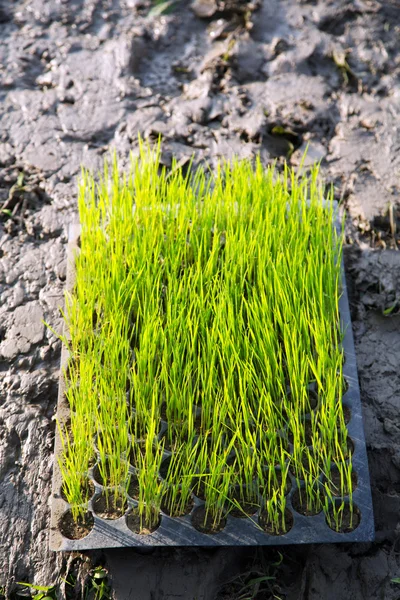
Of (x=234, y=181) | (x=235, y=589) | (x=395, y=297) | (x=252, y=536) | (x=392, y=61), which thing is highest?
(x=392, y=61)

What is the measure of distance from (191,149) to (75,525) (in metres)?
1.53

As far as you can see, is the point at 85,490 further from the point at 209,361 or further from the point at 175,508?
the point at 209,361

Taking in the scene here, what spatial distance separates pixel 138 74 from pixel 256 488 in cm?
202

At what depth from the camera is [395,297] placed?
6.59ft

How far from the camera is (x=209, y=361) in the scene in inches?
62.8

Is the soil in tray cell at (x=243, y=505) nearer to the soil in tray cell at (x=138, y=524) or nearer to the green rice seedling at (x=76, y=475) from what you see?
the soil in tray cell at (x=138, y=524)

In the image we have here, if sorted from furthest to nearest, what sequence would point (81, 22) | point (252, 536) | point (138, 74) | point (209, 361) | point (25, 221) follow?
point (81, 22) → point (138, 74) → point (25, 221) → point (209, 361) → point (252, 536)

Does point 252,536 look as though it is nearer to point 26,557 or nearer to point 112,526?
point 112,526

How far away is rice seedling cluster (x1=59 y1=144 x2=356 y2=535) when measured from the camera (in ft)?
4.82

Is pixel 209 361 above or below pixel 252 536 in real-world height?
above

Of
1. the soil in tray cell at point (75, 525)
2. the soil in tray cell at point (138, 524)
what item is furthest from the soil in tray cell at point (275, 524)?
the soil in tray cell at point (75, 525)

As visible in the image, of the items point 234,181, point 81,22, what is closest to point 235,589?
point 234,181

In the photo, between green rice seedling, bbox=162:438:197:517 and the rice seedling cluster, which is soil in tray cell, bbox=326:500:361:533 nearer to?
the rice seedling cluster

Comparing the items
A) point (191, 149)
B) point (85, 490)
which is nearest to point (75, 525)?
point (85, 490)
